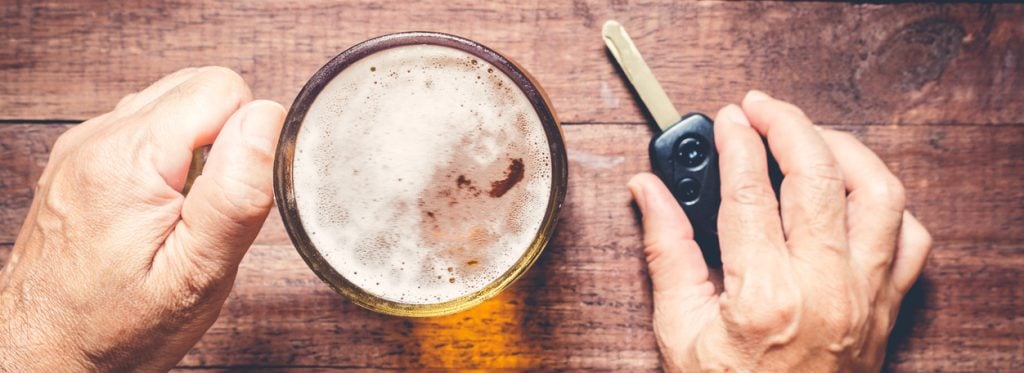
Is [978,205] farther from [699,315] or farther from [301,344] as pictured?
[301,344]

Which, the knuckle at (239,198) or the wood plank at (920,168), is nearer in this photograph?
the knuckle at (239,198)

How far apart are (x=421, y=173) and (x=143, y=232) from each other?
12.1 inches

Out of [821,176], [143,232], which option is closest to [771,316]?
[821,176]

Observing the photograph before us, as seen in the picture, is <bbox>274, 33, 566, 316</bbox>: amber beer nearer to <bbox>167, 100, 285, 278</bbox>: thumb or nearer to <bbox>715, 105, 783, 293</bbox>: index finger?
<bbox>167, 100, 285, 278</bbox>: thumb

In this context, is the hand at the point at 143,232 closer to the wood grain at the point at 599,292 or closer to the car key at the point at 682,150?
the wood grain at the point at 599,292

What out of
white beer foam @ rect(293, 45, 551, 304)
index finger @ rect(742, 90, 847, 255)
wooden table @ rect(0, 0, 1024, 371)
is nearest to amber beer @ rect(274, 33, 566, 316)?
white beer foam @ rect(293, 45, 551, 304)

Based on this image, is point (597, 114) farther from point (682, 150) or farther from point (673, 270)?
point (673, 270)

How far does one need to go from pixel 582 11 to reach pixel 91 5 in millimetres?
670

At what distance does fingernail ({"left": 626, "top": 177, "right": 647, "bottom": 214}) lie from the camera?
959 mm

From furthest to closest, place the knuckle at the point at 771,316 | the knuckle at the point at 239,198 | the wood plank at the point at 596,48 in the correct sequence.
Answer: the wood plank at the point at 596,48
the knuckle at the point at 771,316
the knuckle at the point at 239,198

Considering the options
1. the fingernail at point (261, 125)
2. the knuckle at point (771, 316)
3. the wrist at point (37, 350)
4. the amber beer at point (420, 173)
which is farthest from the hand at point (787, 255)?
the wrist at point (37, 350)

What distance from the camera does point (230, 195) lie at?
0.75 metres

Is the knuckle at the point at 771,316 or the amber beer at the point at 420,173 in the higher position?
the amber beer at the point at 420,173

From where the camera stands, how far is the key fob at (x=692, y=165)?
95 cm
